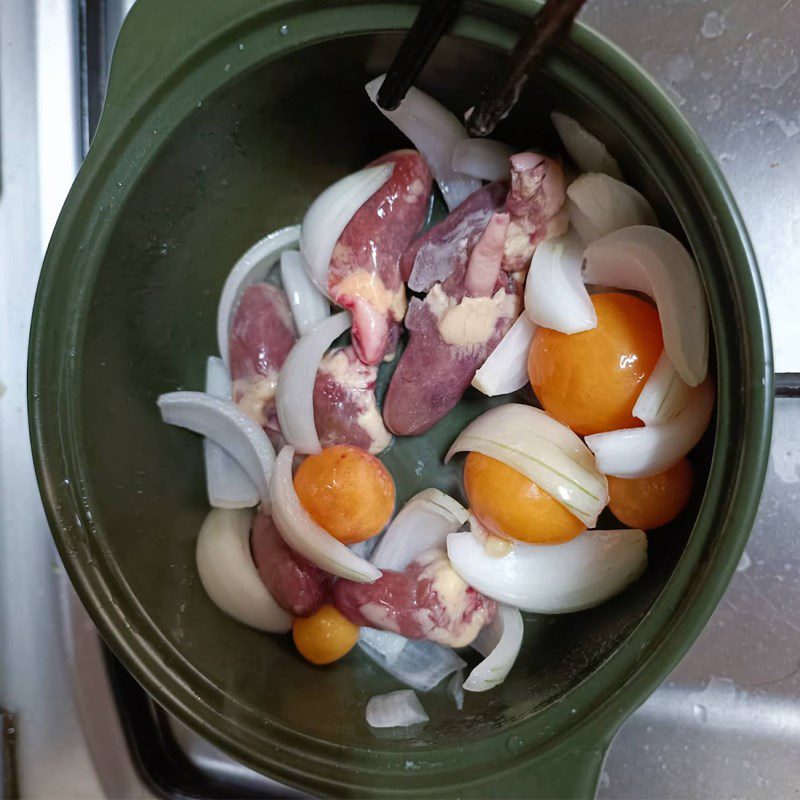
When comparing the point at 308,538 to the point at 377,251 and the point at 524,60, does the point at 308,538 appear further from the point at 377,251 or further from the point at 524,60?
the point at 524,60

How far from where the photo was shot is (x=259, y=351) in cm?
104

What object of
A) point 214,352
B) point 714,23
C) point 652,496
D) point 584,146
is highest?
point 714,23

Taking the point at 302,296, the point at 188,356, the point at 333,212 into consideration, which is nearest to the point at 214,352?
the point at 188,356

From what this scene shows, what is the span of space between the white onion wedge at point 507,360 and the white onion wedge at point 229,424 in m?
0.32

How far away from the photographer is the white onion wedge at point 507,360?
0.97m

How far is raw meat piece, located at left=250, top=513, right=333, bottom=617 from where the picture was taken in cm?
96

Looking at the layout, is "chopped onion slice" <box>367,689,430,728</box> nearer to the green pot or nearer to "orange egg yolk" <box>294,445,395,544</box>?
the green pot

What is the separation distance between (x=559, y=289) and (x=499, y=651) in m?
0.48

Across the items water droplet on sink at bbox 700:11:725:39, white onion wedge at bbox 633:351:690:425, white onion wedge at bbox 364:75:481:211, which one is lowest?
white onion wedge at bbox 633:351:690:425

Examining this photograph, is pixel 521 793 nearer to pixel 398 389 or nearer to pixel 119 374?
pixel 398 389

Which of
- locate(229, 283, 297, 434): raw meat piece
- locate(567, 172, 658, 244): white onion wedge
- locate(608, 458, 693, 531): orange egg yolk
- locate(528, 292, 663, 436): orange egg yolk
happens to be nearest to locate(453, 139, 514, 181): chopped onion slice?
locate(567, 172, 658, 244): white onion wedge

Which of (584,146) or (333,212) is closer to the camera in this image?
(584,146)

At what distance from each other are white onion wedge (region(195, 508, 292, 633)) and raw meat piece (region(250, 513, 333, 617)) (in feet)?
0.05

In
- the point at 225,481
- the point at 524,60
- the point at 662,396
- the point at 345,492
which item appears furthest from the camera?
the point at 225,481
